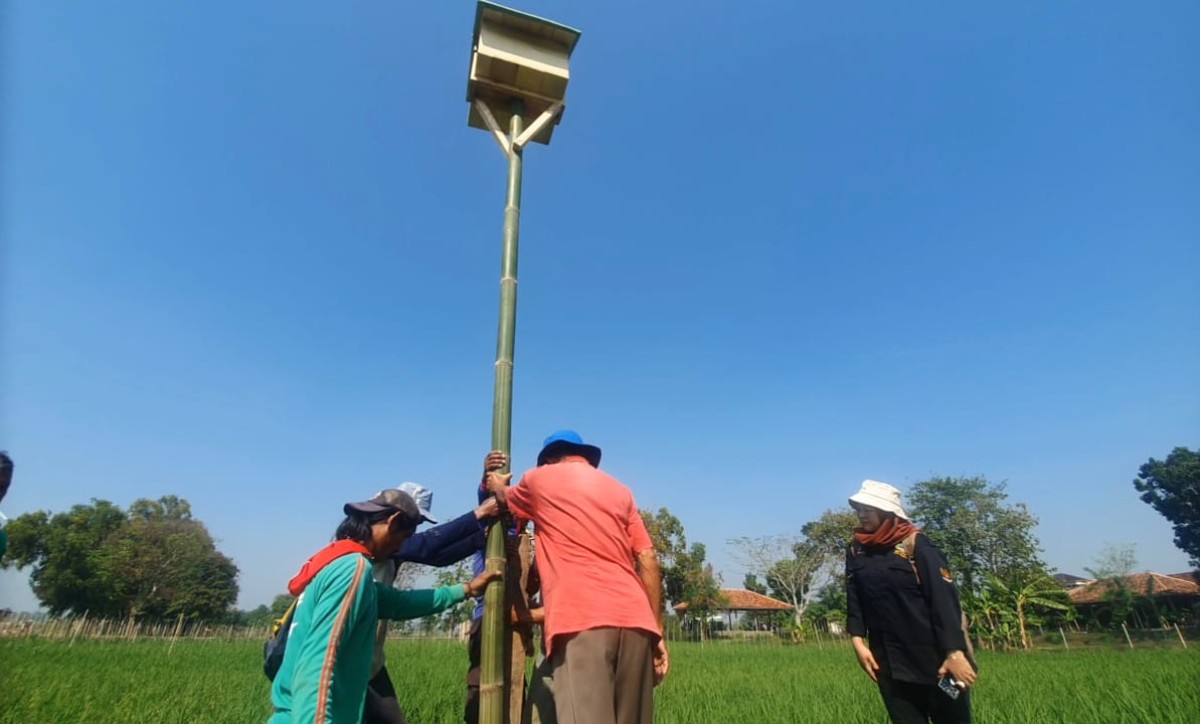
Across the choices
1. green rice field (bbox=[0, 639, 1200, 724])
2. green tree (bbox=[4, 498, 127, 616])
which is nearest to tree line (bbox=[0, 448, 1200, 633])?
green tree (bbox=[4, 498, 127, 616])

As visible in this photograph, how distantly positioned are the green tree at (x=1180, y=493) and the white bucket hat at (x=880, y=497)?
56924 mm

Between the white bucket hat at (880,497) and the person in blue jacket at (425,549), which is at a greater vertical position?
the white bucket hat at (880,497)

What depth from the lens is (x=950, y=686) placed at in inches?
105

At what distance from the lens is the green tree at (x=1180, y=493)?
4281 cm

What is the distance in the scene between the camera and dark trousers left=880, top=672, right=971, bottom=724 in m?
2.71

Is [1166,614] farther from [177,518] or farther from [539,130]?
[177,518]

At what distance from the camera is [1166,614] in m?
31.8

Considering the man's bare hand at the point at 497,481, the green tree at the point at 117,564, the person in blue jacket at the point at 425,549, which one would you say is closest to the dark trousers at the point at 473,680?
the person in blue jacket at the point at 425,549

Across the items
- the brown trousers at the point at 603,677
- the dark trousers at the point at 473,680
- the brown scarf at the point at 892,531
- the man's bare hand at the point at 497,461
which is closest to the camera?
the brown trousers at the point at 603,677

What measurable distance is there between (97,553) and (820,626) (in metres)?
43.7

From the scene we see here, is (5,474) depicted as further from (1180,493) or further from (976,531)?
(1180,493)

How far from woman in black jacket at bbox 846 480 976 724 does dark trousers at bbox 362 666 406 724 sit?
2.37 m

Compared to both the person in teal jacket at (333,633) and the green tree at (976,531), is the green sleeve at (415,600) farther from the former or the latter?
the green tree at (976,531)

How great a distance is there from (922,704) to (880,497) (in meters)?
0.98
